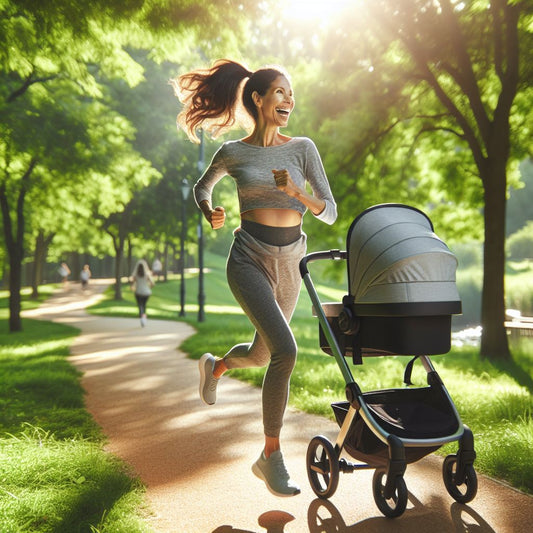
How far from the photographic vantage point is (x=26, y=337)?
16.0 metres

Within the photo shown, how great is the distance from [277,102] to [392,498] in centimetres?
Answer: 235

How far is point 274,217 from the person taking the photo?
3.60 m

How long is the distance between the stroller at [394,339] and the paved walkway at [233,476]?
0.15m

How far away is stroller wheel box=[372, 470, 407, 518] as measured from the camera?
3137 mm

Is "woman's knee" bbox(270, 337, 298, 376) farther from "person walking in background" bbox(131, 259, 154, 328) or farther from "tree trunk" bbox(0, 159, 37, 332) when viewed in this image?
"person walking in background" bbox(131, 259, 154, 328)

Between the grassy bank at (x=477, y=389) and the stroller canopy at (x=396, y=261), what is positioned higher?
the stroller canopy at (x=396, y=261)

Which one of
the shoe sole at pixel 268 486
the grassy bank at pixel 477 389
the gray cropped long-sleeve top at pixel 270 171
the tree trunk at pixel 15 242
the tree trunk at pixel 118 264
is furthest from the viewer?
the tree trunk at pixel 118 264

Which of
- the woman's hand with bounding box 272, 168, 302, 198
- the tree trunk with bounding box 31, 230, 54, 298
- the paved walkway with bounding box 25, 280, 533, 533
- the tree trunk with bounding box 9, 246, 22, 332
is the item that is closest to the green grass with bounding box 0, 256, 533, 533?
the paved walkway with bounding box 25, 280, 533, 533

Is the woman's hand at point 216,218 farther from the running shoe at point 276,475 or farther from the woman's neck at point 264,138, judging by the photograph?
the running shoe at point 276,475

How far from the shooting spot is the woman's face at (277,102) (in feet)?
12.1

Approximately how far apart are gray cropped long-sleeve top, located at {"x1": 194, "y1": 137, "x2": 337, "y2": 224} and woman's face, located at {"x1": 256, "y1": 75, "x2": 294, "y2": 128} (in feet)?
0.53

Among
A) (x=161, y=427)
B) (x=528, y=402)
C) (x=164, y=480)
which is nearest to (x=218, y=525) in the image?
(x=164, y=480)

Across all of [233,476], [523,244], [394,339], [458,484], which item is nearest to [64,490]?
[233,476]

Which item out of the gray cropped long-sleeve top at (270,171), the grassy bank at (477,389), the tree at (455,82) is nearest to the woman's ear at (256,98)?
the gray cropped long-sleeve top at (270,171)
